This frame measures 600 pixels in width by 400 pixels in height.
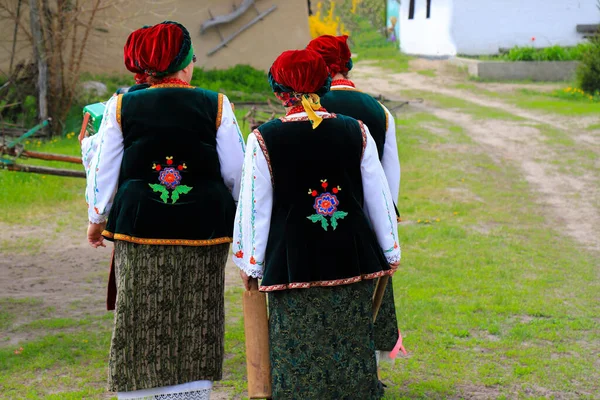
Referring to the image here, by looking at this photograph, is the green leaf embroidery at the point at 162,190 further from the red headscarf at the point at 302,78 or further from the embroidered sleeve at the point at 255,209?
the red headscarf at the point at 302,78

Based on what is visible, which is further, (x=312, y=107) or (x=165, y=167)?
(x=165, y=167)

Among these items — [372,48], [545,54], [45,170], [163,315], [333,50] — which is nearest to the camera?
[163,315]

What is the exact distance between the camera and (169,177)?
3.51m

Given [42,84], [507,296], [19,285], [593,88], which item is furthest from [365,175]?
[593,88]

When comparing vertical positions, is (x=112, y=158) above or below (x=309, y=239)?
above

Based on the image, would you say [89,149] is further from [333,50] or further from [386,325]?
[386,325]

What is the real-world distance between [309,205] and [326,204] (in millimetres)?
67

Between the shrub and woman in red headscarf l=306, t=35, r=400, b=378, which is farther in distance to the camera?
the shrub

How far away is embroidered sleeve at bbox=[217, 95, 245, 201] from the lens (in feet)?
11.8

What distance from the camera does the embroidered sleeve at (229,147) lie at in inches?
141

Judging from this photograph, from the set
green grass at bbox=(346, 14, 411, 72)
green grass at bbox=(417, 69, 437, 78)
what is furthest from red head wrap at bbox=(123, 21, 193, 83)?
green grass at bbox=(346, 14, 411, 72)

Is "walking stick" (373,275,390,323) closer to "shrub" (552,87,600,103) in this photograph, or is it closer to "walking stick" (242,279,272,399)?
"walking stick" (242,279,272,399)

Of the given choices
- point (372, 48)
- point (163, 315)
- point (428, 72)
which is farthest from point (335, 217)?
point (372, 48)

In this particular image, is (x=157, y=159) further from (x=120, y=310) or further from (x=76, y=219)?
(x=76, y=219)
